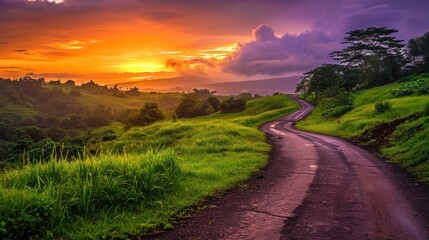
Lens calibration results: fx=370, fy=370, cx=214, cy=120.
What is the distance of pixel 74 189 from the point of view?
344 inches

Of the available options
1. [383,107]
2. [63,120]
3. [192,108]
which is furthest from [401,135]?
[63,120]

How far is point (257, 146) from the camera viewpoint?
2181 cm

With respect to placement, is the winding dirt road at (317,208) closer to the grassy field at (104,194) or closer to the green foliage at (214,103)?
the grassy field at (104,194)

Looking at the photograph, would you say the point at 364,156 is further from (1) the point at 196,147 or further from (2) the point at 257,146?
(1) the point at 196,147

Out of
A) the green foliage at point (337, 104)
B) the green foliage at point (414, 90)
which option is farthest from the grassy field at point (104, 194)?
the green foliage at point (337, 104)

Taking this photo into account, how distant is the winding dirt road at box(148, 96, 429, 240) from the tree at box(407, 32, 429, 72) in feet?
249

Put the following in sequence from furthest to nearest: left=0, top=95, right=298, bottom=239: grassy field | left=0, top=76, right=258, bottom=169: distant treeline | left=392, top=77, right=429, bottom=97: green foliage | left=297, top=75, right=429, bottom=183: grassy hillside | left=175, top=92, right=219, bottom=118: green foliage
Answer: left=175, top=92, right=219, bottom=118: green foliage
left=392, top=77, right=429, bottom=97: green foliage
left=0, top=76, right=258, bottom=169: distant treeline
left=297, top=75, right=429, bottom=183: grassy hillside
left=0, top=95, right=298, bottom=239: grassy field

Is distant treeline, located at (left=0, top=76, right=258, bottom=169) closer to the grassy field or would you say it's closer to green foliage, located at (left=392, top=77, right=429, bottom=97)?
the grassy field

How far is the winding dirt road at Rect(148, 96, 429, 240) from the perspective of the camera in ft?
25.0

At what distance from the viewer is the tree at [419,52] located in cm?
7939

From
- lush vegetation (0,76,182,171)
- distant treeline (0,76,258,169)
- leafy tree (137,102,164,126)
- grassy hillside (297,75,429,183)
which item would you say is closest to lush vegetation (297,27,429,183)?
grassy hillside (297,75,429,183)

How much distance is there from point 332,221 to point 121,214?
475cm

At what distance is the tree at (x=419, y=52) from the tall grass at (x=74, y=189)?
81.2 metres

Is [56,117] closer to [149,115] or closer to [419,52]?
[149,115]
